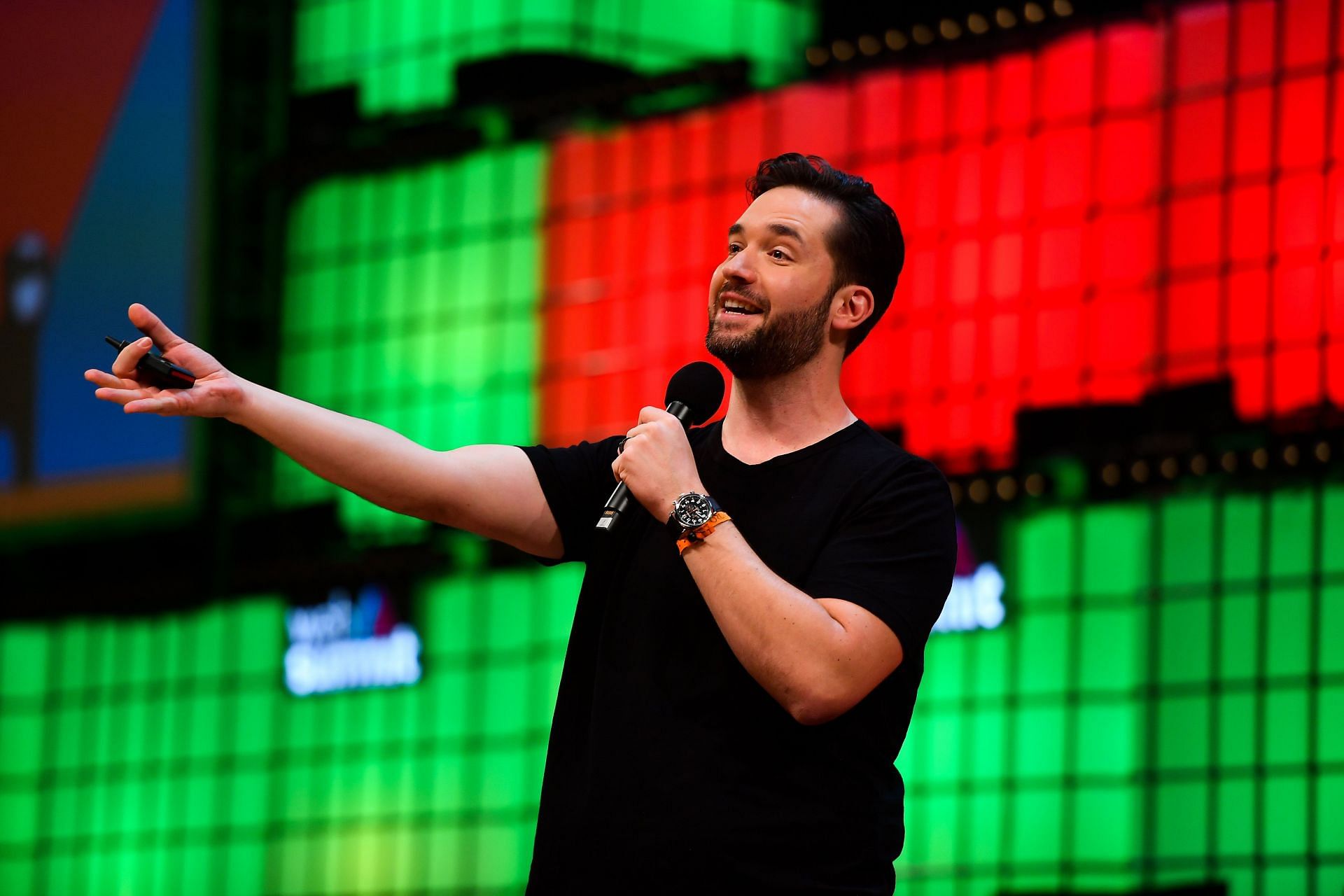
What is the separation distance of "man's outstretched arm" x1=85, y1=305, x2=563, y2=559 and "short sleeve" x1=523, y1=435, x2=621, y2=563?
0.09 feet

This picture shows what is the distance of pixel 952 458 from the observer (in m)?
45.1

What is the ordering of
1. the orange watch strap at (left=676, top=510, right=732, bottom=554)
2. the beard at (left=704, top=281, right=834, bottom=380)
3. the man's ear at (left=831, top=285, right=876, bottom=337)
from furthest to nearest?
the man's ear at (left=831, top=285, right=876, bottom=337), the beard at (left=704, top=281, right=834, bottom=380), the orange watch strap at (left=676, top=510, right=732, bottom=554)

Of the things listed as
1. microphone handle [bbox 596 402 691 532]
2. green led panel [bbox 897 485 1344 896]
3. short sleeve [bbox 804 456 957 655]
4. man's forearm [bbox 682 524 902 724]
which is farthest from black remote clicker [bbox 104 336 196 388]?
green led panel [bbox 897 485 1344 896]

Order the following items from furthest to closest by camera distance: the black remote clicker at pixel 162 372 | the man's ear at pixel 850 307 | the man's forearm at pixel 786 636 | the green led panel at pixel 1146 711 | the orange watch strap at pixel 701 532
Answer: the green led panel at pixel 1146 711 → the man's ear at pixel 850 307 → the black remote clicker at pixel 162 372 → the orange watch strap at pixel 701 532 → the man's forearm at pixel 786 636

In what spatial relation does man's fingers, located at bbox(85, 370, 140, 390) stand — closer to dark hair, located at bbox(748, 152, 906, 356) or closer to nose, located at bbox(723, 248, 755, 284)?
nose, located at bbox(723, 248, 755, 284)

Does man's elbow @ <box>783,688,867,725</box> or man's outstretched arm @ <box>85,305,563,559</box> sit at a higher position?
man's outstretched arm @ <box>85,305,563,559</box>

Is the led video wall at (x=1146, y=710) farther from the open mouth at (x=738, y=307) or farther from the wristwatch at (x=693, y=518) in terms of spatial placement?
the wristwatch at (x=693, y=518)

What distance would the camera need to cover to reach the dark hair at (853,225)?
524 cm

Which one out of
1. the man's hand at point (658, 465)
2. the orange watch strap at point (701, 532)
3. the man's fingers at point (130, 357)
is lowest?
the orange watch strap at point (701, 532)

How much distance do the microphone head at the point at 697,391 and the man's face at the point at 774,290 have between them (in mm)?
229

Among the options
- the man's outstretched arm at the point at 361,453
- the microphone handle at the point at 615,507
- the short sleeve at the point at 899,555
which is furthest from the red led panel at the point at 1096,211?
the microphone handle at the point at 615,507

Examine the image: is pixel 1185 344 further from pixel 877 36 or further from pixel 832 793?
pixel 832 793

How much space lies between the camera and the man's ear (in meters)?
5.23

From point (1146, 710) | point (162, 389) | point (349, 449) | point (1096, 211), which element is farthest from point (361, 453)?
point (1096, 211)
